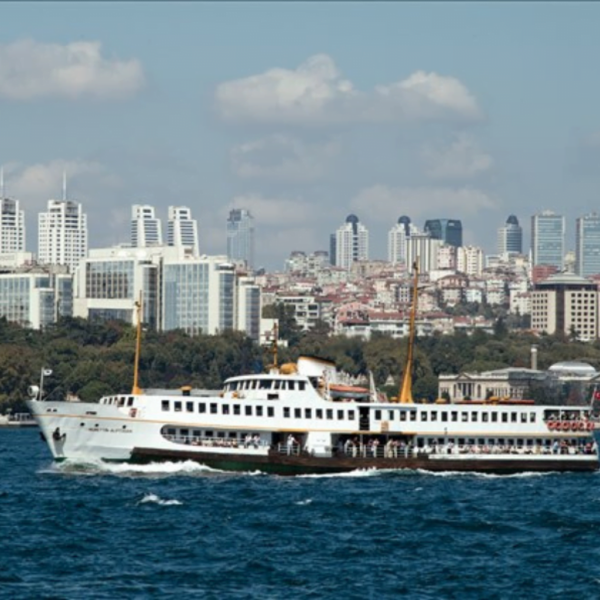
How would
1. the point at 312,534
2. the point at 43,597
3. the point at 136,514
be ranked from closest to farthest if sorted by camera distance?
1. the point at 43,597
2. the point at 312,534
3. the point at 136,514

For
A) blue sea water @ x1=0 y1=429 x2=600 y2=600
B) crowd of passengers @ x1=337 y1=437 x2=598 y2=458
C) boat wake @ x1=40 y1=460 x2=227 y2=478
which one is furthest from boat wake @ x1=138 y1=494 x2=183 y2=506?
crowd of passengers @ x1=337 y1=437 x2=598 y2=458

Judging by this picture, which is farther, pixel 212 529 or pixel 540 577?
pixel 212 529

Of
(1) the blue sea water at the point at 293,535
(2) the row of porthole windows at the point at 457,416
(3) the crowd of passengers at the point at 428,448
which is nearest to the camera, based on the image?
(1) the blue sea water at the point at 293,535

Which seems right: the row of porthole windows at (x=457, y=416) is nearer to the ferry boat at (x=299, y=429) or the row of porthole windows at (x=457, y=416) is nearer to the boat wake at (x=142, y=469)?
the ferry boat at (x=299, y=429)

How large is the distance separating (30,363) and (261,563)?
13285 centimetres

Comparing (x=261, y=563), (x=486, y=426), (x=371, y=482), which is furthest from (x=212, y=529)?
(x=486, y=426)

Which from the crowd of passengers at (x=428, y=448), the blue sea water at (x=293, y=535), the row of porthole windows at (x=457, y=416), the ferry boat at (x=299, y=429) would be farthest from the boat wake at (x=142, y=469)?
the row of porthole windows at (x=457, y=416)

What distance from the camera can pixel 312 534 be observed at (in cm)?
6519

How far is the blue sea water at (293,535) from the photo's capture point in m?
55.2

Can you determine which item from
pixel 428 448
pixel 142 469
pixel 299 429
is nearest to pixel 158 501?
pixel 142 469

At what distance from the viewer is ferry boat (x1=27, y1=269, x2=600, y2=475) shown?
84.2 metres

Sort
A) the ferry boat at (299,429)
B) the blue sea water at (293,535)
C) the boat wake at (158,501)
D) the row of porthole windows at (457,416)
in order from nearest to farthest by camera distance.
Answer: the blue sea water at (293,535) < the boat wake at (158,501) < the ferry boat at (299,429) < the row of porthole windows at (457,416)

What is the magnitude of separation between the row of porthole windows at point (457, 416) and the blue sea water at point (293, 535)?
2260 millimetres

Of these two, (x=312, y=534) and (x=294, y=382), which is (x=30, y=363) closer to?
(x=294, y=382)
